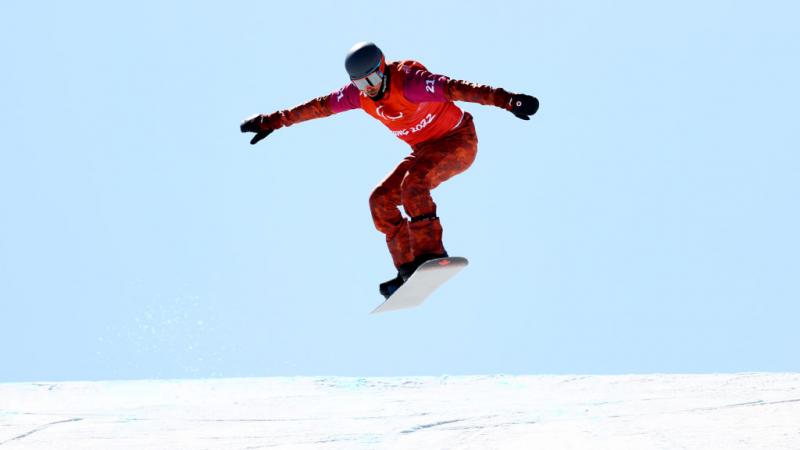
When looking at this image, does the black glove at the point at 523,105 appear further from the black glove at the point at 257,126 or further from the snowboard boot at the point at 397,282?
the black glove at the point at 257,126

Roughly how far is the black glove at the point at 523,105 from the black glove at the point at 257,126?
2.19m

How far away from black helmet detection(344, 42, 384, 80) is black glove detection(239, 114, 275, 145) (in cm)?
128

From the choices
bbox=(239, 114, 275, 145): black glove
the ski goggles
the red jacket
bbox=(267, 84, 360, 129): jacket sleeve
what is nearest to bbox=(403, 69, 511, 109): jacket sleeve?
the red jacket

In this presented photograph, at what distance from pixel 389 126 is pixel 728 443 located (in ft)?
10.6

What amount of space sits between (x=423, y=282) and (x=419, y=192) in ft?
2.13

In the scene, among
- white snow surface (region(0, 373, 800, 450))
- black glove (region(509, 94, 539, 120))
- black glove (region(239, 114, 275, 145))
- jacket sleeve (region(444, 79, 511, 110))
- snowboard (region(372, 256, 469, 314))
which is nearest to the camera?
black glove (region(509, 94, 539, 120))

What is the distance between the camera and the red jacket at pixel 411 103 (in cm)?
708

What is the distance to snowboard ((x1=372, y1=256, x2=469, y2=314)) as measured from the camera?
7.34m

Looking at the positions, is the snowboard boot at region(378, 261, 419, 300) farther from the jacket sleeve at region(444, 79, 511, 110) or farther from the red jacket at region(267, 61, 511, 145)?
the jacket sleeve at region(444, 79, 511, 110)

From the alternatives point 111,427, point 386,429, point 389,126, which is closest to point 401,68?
point 389,126

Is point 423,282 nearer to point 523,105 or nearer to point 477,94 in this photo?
point 477,94

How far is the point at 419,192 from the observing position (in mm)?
7418

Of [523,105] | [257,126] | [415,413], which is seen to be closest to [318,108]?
[257,126]

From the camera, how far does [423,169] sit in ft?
24.6
